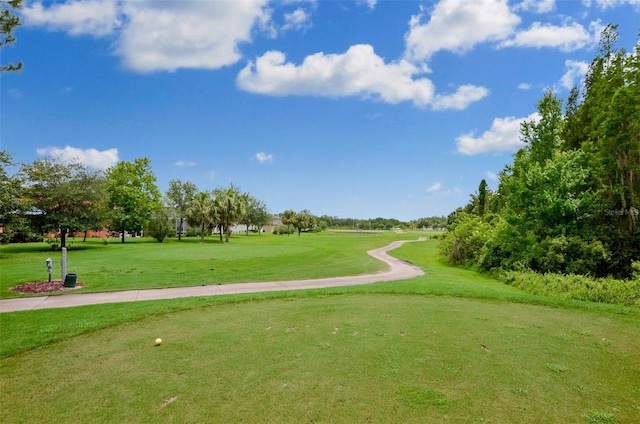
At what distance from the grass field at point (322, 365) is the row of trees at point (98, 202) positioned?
71.9 feet

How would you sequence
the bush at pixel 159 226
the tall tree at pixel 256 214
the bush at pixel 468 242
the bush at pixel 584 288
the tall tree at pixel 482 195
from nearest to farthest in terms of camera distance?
the bush at pixel 584 288
the bush at pixel 468 242
the tall tree at pixel 482 195
the bush at pixel 159 226
the tall tree at pixel 256 214

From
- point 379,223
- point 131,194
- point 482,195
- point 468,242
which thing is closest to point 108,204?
point 131,194

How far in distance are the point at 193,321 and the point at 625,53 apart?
3093 centimetres

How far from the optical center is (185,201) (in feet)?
206

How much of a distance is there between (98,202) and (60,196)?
3992 mm

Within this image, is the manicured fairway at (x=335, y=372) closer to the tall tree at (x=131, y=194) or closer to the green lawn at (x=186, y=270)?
the green lawn at (x=186, y=270)

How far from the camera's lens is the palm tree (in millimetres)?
51938

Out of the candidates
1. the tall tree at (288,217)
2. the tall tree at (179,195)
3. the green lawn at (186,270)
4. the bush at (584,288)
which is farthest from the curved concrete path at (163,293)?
the tall tree at (288,217)

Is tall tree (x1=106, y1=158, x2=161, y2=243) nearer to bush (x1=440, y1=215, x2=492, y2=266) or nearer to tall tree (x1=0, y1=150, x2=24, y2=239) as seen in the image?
tall tree (x1=0, y1=150, x2=24, y2=239)

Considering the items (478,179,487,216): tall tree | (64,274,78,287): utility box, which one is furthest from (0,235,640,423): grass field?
(478,179,487,216): tall tree

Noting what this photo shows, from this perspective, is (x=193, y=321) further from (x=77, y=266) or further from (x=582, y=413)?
(x=77, y=266)

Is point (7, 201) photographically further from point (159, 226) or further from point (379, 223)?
point (379, 223)

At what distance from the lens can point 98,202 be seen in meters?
37.6

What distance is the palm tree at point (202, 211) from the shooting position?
51938 millimetres
